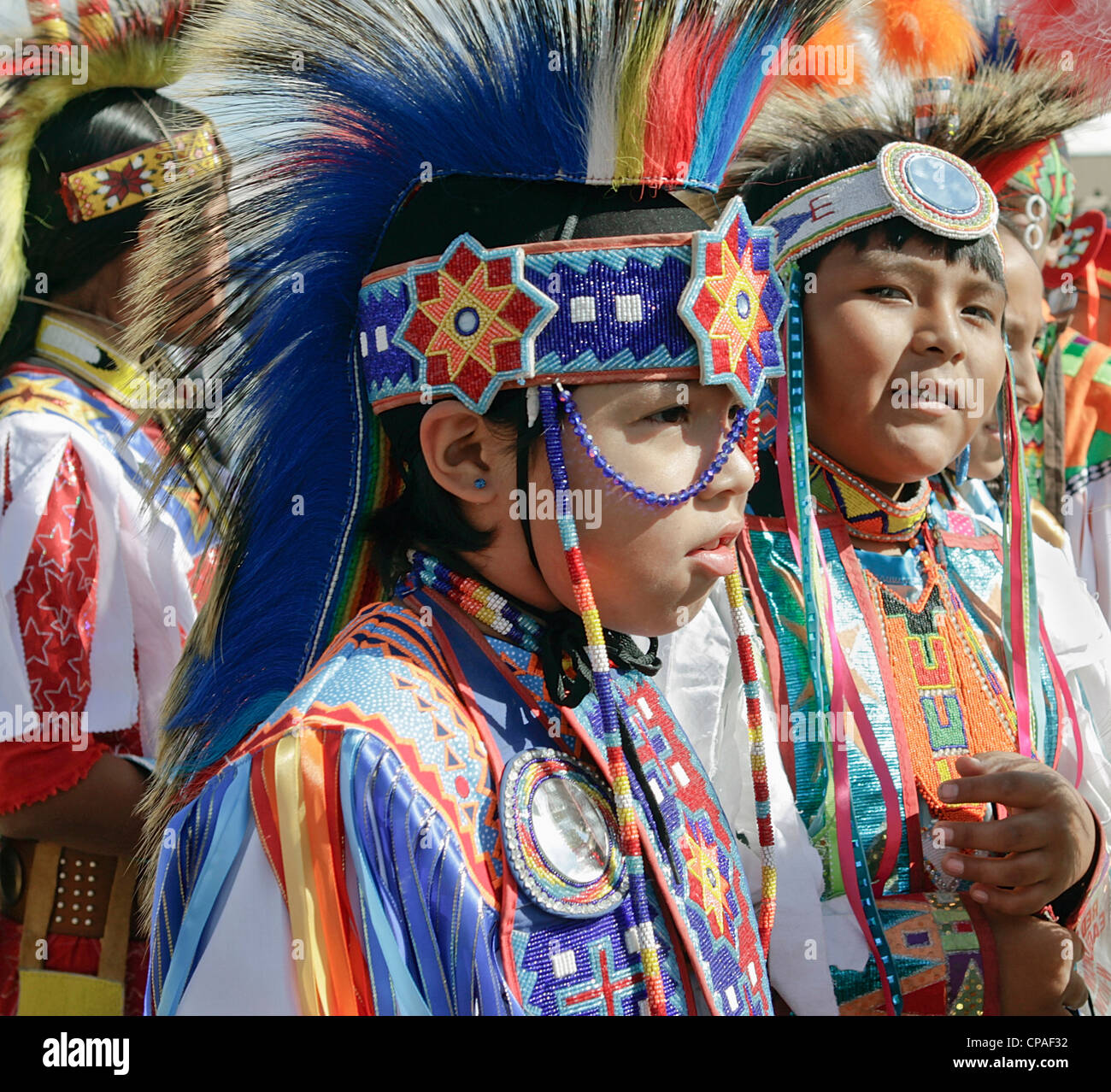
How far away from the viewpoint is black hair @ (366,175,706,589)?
1648 mm

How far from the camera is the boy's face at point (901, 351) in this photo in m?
2.16

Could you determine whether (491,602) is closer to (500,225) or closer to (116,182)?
(500,225)

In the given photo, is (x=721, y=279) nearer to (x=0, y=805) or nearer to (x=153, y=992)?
(x=153, y=992)

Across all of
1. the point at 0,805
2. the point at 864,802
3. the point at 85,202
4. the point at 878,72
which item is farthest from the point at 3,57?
the point at 864,802

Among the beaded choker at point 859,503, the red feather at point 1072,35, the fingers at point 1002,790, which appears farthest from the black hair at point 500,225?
the red feather at point 1072,35

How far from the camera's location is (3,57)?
303 centimetres

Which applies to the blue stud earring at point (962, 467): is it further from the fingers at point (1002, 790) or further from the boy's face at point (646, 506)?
the boy's face at point (646, 506)

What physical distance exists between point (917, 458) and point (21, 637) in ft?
6.02

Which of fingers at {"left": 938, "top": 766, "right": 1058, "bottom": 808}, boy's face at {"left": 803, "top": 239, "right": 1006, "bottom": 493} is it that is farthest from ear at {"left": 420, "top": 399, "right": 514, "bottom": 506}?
fingers at {"left": 938, "top": 766, "right": 1058, "bottom": 808}

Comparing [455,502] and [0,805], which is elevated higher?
[455,502]

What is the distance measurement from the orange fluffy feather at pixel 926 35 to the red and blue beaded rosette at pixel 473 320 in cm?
125

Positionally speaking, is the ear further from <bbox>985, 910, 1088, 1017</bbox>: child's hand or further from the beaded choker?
<bbox>985, 910, 1088, 1017</bbox>: child's hand

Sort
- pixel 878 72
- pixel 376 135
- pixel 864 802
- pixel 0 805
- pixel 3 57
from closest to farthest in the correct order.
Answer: pixel 376 135 → pixel 864 802 → pixel 878 72 → pixel 0 805 → pixel 3 57

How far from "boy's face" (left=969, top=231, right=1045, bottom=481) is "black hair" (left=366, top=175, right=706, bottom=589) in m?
1.43
